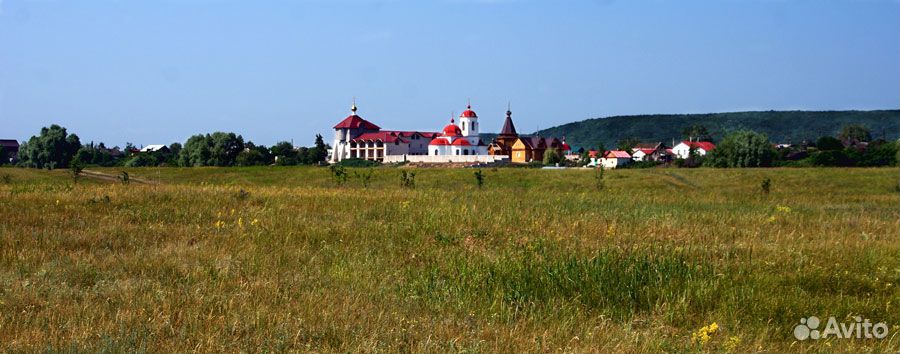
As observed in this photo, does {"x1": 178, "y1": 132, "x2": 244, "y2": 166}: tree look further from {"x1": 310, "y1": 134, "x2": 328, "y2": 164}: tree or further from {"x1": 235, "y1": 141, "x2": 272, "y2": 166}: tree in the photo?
{"x1": 310, "y1": 134, "x2": 328, "y2": 164}: tree

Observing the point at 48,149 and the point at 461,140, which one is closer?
the point at 48,149

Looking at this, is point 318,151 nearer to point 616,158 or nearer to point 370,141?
point 370,141

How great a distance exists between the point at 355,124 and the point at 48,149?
62.8 metres

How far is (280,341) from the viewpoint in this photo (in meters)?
6.77

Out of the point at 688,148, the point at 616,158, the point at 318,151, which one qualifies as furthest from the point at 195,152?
the point at 688,148

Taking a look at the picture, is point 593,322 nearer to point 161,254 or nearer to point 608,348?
point 608,348

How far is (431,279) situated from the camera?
964 cm

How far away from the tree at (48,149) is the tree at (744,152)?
83.6m

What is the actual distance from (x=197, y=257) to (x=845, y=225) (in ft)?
40.9

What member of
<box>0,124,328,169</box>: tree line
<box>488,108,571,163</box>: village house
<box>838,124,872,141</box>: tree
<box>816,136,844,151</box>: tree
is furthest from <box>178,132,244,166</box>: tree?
<box>838,124,872,141</box>: tree

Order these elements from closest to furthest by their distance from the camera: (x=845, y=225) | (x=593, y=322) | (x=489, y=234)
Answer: (x=593, y=322) < (x=489, y=234) < (x=845, y=225)

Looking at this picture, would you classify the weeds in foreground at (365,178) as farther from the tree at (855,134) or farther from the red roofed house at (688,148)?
the tree at (855,134)

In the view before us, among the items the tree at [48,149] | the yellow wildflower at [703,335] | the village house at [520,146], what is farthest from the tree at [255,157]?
the yellow wildflower at [703,335]

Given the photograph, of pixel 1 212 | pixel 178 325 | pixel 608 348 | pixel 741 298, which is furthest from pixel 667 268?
pixel 1 212
